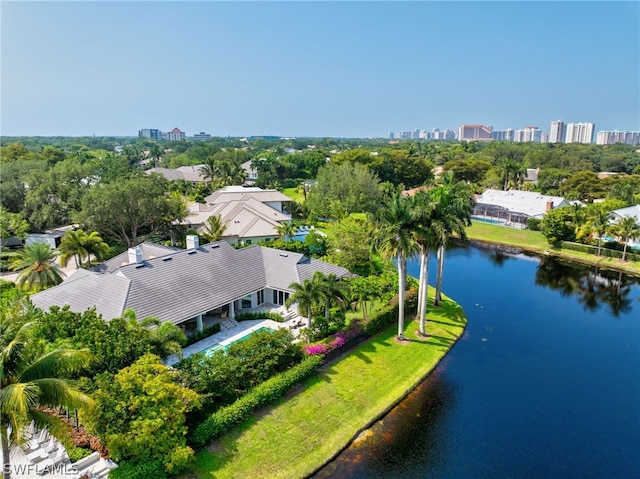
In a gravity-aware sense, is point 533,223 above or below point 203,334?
above

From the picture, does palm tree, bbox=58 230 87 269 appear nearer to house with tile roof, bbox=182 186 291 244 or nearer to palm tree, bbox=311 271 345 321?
house with tile roof, bbox=182 186 291 244

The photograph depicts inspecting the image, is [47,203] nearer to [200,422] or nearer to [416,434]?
[200,422]

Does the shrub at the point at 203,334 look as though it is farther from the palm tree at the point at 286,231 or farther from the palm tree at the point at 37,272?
the palm tree at the point at 286,231

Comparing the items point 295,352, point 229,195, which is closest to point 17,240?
point 229,195

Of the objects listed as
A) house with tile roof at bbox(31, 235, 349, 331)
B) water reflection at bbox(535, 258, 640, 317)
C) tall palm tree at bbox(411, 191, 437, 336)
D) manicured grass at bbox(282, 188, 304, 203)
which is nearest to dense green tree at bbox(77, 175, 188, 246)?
house with tile roof at bbox(31, 235, 349, 331)

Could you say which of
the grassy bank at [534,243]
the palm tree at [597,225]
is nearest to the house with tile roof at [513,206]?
the grassy bank at [534,243]

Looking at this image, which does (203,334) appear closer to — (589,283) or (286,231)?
(286,231)

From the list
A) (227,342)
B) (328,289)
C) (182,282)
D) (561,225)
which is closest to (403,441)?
(328,289)
